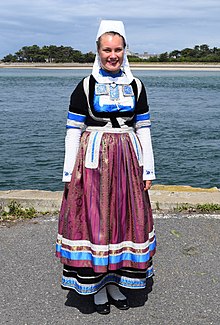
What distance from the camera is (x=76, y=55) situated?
129 metres

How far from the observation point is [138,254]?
3299 mm

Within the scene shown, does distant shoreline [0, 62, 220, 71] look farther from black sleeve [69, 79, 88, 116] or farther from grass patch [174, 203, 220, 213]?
black sleeve [69, 79, 88, 116]

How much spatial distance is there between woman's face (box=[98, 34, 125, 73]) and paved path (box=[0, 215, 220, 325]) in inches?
60.6

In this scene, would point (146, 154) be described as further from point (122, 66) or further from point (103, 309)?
point (103, 309)

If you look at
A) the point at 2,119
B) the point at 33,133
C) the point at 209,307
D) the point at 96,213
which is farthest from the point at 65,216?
the point at 2,119

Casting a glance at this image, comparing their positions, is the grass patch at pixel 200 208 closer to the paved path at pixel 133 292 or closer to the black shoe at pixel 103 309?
the paved path at pixel 133 292

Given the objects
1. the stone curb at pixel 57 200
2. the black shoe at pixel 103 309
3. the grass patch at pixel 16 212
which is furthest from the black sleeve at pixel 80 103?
the stone curb at pixel 57 200

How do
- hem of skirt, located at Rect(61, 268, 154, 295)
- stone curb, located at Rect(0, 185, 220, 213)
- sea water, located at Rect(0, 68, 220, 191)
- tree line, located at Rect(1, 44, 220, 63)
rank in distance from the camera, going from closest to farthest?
1. hem of skirt, located at Rect(61, 268, 154, 295)
2. stone curb, located at Rect(0, 185, 220, 213)
3. sea water, located at Rect(0, 68, 220, 191)
4. tree line, located at Rect(1, 44, 220, 63)

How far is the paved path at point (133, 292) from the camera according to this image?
3.34 meters

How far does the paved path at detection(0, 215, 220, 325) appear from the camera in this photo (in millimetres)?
3343

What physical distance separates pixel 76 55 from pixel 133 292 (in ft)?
422

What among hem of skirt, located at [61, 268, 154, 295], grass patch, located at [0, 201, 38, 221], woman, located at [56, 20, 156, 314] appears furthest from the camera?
grass patch, located at [0, 201, 38, 221]

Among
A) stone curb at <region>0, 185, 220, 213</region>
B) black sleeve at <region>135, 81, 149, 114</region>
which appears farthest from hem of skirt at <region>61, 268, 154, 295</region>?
stone curb at <region>0, 185, 220, 213</region>

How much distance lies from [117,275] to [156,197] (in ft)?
6.88
